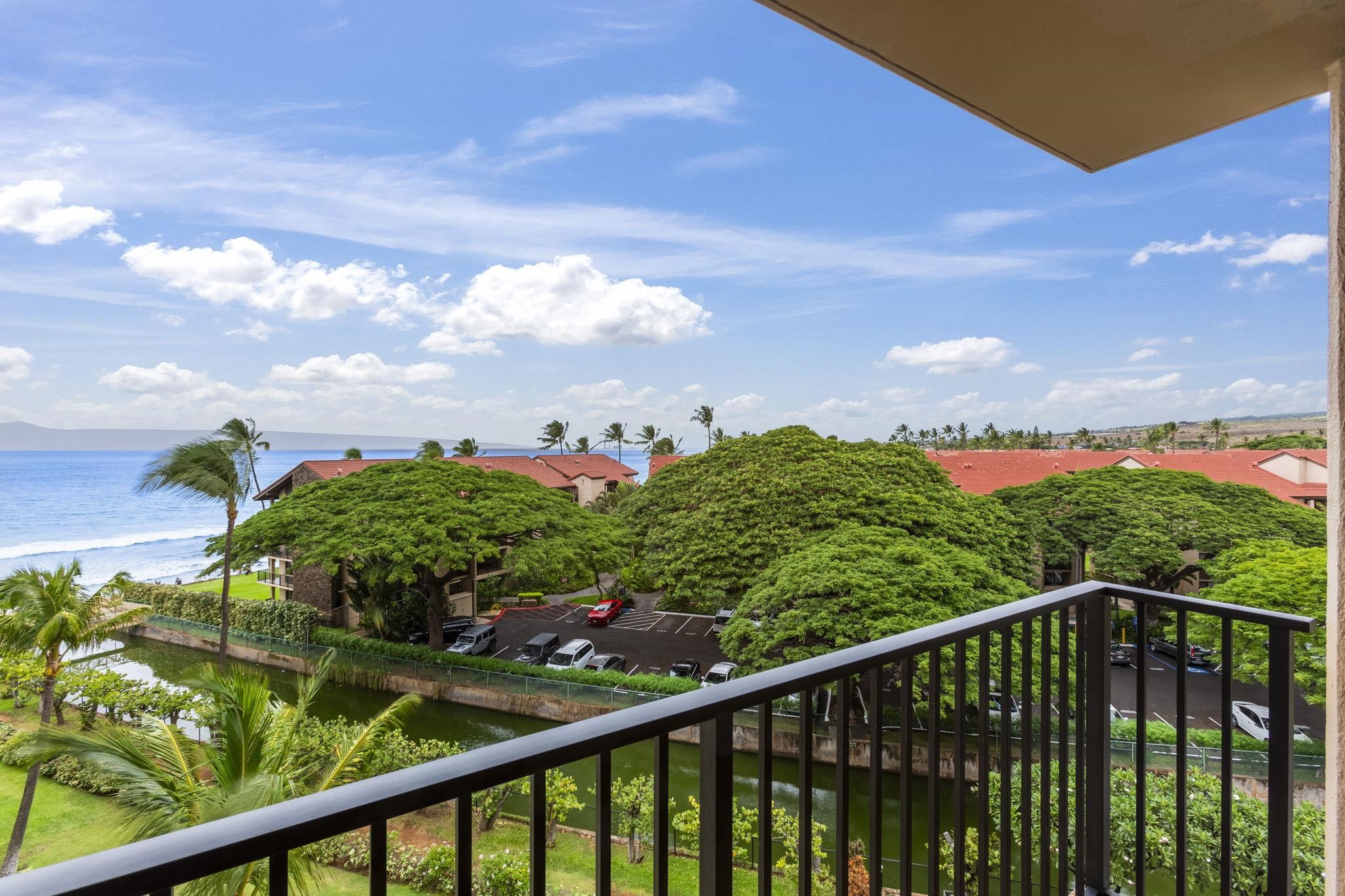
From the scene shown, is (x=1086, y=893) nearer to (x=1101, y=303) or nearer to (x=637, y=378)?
(x=1101, y=303)

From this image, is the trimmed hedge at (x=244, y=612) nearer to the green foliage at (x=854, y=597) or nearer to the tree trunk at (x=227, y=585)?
the tree trunk at (x=227, y=585)

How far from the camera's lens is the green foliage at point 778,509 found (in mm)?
12000

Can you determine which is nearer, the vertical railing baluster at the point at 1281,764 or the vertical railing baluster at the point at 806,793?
the vertical railing baluster at the point at 806,793

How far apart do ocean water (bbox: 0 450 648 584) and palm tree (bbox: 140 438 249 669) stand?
1.48m

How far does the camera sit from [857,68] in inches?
1155

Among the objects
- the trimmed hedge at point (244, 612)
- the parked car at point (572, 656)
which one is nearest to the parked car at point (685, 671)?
the parked car at point (572, 656)

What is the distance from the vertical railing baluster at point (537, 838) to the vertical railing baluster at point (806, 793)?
12.5 inches

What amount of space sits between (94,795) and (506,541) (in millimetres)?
7155

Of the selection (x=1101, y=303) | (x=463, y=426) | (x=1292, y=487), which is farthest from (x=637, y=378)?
(x=1292, y=487)

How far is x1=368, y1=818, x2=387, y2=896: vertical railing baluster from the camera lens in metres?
0.50

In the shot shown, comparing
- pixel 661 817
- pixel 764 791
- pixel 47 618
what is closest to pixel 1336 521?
pixel 764 791

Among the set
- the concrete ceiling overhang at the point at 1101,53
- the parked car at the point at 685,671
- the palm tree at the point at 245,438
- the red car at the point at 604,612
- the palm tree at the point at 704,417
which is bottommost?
the parked car at the point at 685,671

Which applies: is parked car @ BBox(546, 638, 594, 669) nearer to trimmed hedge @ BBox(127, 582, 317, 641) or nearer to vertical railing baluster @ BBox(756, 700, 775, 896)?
trimmed hedge @ BBox(127, 582, 317, 641)

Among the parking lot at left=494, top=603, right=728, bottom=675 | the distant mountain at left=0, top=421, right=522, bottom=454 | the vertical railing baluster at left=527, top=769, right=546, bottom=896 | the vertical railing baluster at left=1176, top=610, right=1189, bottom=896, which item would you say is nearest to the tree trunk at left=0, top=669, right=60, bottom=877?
the parking lot at left=494, top=603, right=728, bottom=675
